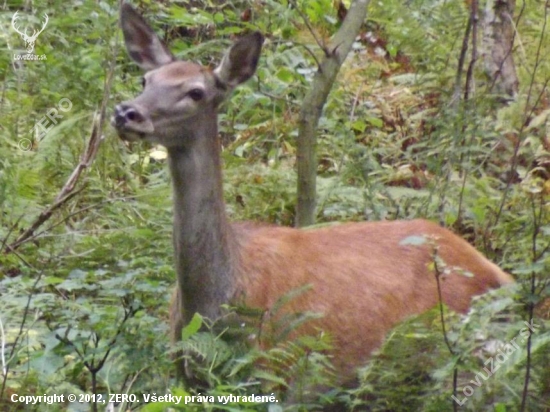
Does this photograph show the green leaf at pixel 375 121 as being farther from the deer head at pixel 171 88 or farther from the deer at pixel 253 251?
the deer head at pixel 171 88

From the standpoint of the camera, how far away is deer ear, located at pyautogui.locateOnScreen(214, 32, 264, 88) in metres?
7.48

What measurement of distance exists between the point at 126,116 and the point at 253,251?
1168mm

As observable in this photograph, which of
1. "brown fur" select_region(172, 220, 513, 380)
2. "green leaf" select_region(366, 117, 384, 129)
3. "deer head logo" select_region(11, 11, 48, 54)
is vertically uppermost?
"deer head logo" select_region(11, 11, 48, 54)

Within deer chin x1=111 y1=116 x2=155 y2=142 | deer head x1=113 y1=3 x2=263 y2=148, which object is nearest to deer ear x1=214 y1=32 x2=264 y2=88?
deer head x1=113 y1=3 x2=263 y2=148

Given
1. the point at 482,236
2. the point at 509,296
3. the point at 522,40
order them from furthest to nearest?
the point at 522,40 → the point at 482,236 → the point at 509,296

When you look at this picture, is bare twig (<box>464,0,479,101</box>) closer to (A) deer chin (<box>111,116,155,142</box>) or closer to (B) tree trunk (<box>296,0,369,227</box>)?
(B) tree trunk (<box>296,0,369,227</box>)

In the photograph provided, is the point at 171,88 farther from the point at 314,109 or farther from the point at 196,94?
the point at 314,109

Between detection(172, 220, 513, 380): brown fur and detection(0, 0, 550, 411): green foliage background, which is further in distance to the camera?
detection(172, 220, 513, 380): brown fur

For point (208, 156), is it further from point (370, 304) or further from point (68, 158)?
point (68, 158)

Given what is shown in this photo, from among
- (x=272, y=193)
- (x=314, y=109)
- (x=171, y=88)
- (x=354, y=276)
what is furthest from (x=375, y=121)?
(x=171, y=88)

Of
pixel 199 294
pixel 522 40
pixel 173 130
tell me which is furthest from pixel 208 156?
pixel 522 40

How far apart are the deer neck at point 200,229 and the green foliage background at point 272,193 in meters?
0.24

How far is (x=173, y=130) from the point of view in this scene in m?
7.00

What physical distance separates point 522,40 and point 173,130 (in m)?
4.95
